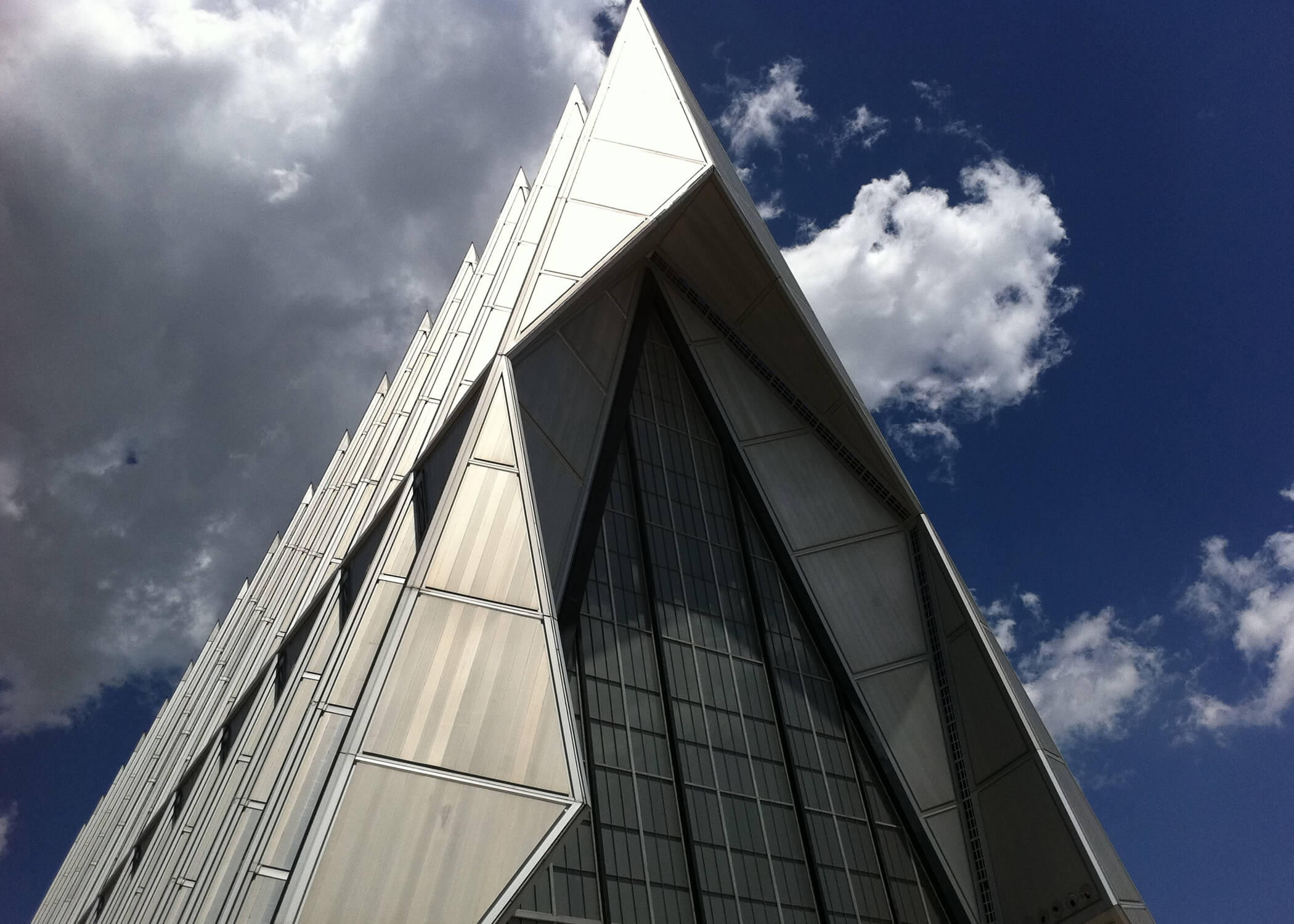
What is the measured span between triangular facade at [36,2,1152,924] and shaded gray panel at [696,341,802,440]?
9 cm

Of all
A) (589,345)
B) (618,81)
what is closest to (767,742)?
(589,345)

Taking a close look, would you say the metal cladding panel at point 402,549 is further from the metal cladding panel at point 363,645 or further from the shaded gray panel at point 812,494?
the shaded gray panel at point 812,494

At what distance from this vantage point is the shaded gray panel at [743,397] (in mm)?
21484

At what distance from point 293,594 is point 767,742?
1287 centimetres

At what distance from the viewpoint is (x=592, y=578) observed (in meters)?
16.7

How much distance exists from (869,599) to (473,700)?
1091 centimetres

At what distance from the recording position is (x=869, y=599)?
19312 mm

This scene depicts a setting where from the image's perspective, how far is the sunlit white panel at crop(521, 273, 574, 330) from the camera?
53.8ft

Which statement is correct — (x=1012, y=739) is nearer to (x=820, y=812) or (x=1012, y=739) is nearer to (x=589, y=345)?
(x=820, y=812)

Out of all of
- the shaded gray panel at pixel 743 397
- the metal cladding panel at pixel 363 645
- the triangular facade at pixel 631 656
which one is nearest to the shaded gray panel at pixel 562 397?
the triangular facade at pixel 631 656

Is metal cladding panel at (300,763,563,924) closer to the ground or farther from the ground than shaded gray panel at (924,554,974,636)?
closer to the ground

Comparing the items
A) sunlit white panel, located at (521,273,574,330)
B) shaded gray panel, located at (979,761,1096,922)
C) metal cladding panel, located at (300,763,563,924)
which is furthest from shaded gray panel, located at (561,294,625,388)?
shaded gray panel, located at (979,761,1096,922)

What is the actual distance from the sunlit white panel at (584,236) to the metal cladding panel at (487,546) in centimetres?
613

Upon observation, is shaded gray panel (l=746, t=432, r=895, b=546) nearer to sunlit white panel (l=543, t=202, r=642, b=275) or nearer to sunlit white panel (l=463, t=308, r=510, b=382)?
sunlit white panel (l=543, t=202, r=642, b=275)
